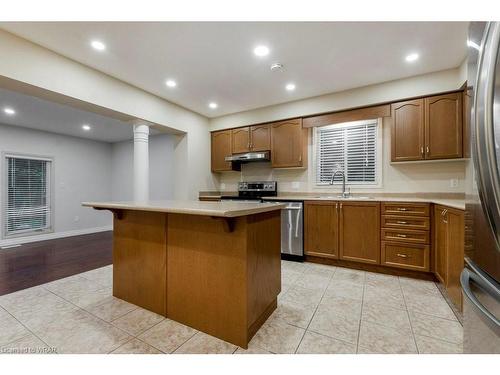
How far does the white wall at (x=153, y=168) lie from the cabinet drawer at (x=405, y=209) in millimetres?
4343

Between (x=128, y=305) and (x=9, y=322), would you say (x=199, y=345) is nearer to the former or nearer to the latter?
(x=128, y=305)

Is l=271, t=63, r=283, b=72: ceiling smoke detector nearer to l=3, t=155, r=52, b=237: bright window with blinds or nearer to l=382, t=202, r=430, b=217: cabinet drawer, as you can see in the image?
l=382, t=202, r=430, b=217: cabinet drawer

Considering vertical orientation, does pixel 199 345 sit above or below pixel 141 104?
below

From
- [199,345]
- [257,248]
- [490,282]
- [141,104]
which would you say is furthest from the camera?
[141,104]

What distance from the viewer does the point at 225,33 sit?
2.14m

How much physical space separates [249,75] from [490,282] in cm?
292

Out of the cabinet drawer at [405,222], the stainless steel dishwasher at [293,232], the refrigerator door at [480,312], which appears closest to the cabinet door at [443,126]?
the cabinet drawer at [405,222]

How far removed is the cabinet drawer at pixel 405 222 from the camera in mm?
2609

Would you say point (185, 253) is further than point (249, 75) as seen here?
No

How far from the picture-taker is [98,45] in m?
2.31

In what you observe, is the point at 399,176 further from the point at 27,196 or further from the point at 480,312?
the point at 27,196

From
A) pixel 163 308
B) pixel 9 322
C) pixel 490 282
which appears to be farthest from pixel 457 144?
pixel 9 322

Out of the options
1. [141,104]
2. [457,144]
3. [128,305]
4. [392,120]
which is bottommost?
[128,305]

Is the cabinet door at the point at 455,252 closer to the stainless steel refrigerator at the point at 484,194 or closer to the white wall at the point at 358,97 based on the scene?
the stainless steel refrigerator at the point at 484,194
